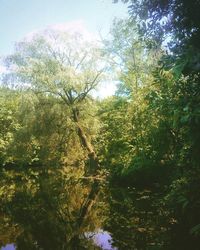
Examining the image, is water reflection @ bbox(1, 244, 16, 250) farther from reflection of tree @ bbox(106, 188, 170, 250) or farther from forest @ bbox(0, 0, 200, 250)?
reflection of tree @ bbox(106, 188, 170, 250)

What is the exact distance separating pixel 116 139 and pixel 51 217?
534 inches

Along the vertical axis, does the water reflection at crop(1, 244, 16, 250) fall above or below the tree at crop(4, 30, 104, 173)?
below

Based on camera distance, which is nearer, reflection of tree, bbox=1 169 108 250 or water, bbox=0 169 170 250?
water, bbox=0 169 170 250

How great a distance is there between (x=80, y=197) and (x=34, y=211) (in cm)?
430

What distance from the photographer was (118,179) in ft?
93.3

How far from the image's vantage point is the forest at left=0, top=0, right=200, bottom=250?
10000mm

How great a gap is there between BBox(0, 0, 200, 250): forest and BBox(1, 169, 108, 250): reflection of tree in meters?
0.05

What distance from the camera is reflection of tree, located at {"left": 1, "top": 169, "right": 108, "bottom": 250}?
12.1 meters

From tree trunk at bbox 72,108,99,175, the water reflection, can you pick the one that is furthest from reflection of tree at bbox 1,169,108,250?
tree trunk at bbox 72,108,99,175

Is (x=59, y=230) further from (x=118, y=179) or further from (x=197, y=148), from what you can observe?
(x=118, y=179)

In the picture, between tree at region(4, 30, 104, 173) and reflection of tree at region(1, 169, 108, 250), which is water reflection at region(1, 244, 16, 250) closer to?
reflection of tree at region(1, 169, 108, 250)

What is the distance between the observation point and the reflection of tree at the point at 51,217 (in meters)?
12.1

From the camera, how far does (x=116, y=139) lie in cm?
2848

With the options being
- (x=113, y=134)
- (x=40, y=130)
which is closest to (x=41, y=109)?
(x=40, y=130)
